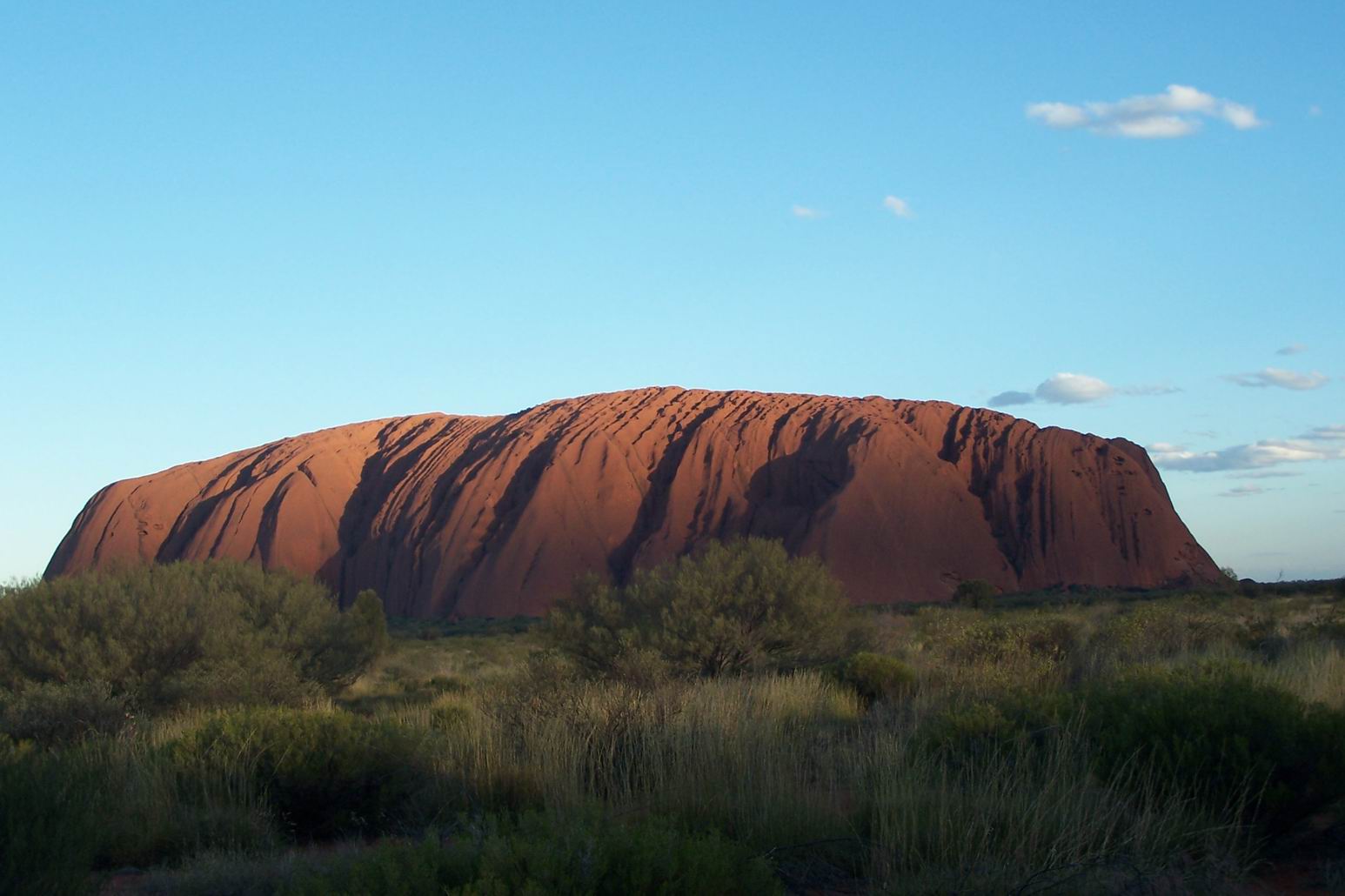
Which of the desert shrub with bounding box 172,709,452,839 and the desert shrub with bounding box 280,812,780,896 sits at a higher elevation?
the desert shrub with bounding box 280,812,780,896

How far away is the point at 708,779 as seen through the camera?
21.2 feet

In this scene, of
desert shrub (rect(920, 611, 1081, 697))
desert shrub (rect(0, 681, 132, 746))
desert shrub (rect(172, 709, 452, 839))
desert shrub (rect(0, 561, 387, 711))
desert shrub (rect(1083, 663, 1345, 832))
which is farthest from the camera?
desert shrub (rect(0, 561, 387, 711))

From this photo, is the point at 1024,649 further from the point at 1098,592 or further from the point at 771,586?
the point at 1098,592

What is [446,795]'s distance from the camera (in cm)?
728

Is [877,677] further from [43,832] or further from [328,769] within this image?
[43,832]

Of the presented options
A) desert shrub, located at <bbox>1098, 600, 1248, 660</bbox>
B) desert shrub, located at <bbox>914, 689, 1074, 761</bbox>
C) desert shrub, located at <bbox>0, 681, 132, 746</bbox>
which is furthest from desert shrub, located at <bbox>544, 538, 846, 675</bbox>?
desert shrub, located at <bbox>914, 689, 1074, 761</bbox>

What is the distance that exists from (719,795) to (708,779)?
1.09 feet

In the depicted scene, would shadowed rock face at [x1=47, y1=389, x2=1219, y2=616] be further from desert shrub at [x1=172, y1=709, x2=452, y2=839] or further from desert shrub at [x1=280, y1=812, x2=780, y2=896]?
desert shrub at [x1=280, y1=812, x2=780, y2=896]

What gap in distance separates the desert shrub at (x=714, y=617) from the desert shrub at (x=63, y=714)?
6644mm

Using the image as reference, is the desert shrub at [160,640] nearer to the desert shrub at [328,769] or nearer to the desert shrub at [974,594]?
the desert shrub at [328,769]

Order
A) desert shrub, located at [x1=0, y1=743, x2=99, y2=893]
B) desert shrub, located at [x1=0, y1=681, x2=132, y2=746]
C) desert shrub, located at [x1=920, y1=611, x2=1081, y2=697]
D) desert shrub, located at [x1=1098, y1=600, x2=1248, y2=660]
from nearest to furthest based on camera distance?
desert shrub, located at [x1=0, y1=743, x2=99, y2=893] → desert shrub, located at [x1=0, y1=681, x2=132, y2=746] → desert shrub, located at [x1=920, y1=611, x2=1081, y2=697] → desert shrub, located at [x1=1098, y1=600, x2=1248, y2=660]

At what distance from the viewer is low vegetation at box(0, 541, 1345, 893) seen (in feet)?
14.8

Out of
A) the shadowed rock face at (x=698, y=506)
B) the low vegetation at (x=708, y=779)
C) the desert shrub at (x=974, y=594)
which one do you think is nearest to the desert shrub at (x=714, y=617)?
the low vegetation at (x=708, y=779)

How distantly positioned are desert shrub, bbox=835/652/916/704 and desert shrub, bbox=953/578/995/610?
30.5 metres
